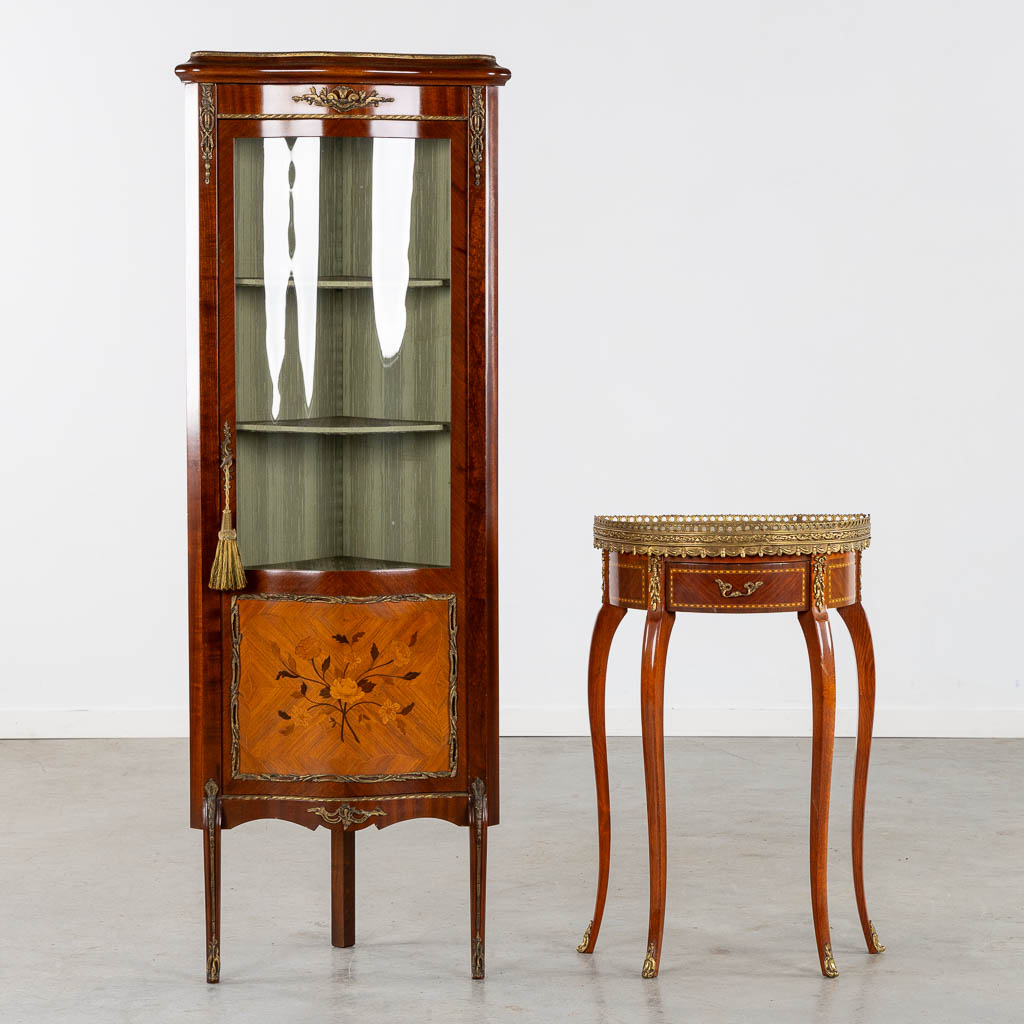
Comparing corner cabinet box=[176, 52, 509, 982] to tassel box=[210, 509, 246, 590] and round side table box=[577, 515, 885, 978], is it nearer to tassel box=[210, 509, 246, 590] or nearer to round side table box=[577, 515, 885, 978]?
tassel box=[210, 509, 246, 590]

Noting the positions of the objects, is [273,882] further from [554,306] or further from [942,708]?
[942,708]

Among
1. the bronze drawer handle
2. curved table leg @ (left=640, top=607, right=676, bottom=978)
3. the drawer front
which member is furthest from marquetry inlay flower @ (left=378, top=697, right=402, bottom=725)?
the bronze drawer handle

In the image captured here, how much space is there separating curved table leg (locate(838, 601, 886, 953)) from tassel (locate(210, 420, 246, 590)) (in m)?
1.44

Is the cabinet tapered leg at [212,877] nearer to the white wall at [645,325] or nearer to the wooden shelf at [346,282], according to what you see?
the wooden shelf at [346,282]

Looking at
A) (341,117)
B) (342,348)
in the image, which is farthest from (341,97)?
(342,348)

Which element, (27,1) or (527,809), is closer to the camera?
(527,809)

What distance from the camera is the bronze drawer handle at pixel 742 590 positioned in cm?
311

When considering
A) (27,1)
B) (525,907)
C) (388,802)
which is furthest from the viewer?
(27,1)

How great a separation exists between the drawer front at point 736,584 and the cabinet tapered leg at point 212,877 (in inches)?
45.9

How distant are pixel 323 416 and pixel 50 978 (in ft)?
4.82

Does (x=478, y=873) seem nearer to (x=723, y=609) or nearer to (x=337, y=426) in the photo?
(x=723, y=609)

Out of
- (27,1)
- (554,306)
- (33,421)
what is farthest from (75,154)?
(554,306)

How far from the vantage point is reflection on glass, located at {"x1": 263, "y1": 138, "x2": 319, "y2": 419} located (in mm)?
3217

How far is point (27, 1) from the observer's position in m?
5.77
